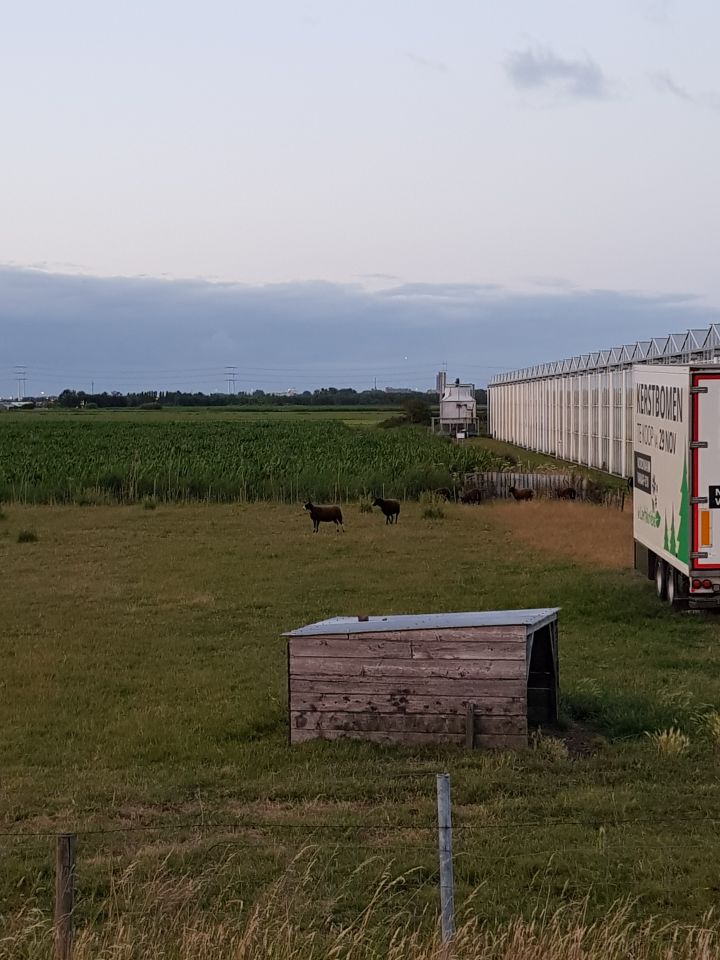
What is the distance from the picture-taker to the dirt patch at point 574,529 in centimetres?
2445

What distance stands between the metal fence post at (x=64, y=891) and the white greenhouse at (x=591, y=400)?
21734mm

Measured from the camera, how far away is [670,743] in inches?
407

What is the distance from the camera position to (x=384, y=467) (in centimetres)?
4262

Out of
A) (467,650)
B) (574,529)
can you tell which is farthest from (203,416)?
(467,650)

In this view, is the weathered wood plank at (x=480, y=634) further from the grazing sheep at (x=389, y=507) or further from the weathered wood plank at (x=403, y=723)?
A: the grazing sheep at (x=389, y=507)

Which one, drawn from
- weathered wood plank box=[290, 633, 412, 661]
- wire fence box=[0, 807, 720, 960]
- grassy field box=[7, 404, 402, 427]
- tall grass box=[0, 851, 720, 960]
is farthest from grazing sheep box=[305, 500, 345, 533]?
grassy field box=[7, 404, 402, 427]

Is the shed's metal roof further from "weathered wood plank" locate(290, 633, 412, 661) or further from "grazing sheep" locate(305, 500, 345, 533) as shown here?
"grazing sheep" locate(305, 500, 345, 533)

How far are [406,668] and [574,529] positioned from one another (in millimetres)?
18496

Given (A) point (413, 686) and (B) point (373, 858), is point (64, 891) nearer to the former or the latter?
(B) point (373, 858)

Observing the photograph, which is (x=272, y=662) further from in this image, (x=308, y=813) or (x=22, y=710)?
(x=308, y=813)

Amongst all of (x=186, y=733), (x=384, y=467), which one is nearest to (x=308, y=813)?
(x=186, y=733)

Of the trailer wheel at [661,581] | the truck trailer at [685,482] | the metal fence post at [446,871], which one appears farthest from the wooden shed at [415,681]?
the trailer wheel at [661,581]

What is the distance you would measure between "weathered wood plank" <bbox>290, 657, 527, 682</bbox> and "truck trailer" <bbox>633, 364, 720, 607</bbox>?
6565 mm

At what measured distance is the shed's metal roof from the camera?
10.7 meters
